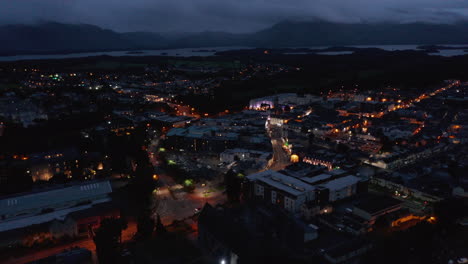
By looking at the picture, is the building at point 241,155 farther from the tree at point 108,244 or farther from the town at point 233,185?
the tree at point 108,244

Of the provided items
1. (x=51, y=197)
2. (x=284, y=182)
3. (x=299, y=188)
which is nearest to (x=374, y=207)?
(x=299, y=188)

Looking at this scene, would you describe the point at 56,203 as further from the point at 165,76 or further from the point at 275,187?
the point at 165,76

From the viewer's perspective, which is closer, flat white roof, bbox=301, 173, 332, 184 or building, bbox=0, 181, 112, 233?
building, bbox=0, 181, 112, 233

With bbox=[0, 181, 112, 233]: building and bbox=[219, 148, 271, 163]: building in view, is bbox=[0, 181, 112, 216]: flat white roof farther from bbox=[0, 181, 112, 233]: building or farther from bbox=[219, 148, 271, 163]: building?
bbox=[219, 148, 271, 163]: building

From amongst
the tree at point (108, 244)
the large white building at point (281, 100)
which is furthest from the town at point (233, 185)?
the large white building at point (281, 100)

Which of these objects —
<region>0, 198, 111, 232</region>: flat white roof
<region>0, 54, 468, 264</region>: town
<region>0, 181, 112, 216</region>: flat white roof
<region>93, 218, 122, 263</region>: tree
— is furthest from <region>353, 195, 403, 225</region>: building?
<region>0, 198, 111, 232</region>: flat white roof

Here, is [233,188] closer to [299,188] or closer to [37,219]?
[299,188]

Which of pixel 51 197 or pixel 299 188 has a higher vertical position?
pixel 299 188

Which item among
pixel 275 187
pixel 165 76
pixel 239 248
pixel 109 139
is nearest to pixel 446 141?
pixel 275 187
